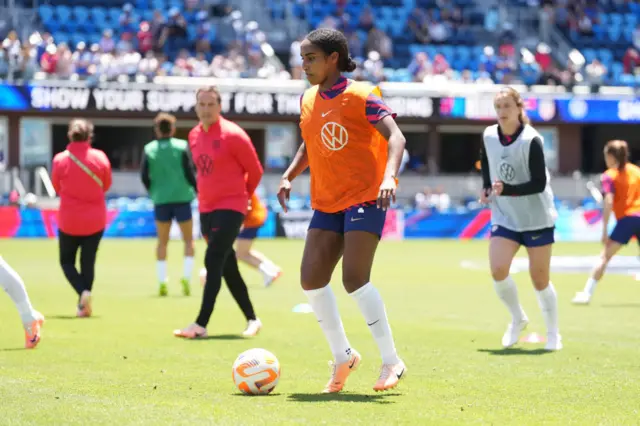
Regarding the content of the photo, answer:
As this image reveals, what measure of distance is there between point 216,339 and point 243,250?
5.22 m

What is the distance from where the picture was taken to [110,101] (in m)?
32.9

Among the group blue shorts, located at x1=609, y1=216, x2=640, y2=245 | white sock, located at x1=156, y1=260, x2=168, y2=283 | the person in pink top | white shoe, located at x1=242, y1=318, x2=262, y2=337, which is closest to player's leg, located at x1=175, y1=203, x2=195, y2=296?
white sock, located at x1=156, y1=260, x2=168, y2=283

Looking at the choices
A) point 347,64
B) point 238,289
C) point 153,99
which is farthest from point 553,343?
point 153,99

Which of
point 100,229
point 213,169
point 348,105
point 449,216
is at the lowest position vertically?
point 449,216

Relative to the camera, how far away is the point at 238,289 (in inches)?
424

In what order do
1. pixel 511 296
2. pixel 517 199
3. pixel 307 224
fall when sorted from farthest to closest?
pixel 307 224, pixel 511 296, pixel 517 199

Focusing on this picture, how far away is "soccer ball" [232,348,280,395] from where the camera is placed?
717 centimetres

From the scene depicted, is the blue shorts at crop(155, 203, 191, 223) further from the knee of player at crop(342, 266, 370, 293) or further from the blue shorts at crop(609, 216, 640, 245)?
the knee of player at crop(342, 266, 370, 293)

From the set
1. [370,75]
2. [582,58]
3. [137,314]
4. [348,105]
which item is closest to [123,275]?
[137,314]

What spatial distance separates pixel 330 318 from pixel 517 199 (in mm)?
2992

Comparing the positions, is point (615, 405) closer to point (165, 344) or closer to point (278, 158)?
point (165, 344)

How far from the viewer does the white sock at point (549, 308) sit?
9.81 metres

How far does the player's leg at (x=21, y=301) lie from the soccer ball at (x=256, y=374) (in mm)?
2526

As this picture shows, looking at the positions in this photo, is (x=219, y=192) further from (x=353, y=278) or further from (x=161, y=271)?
(x=161, y=271)
